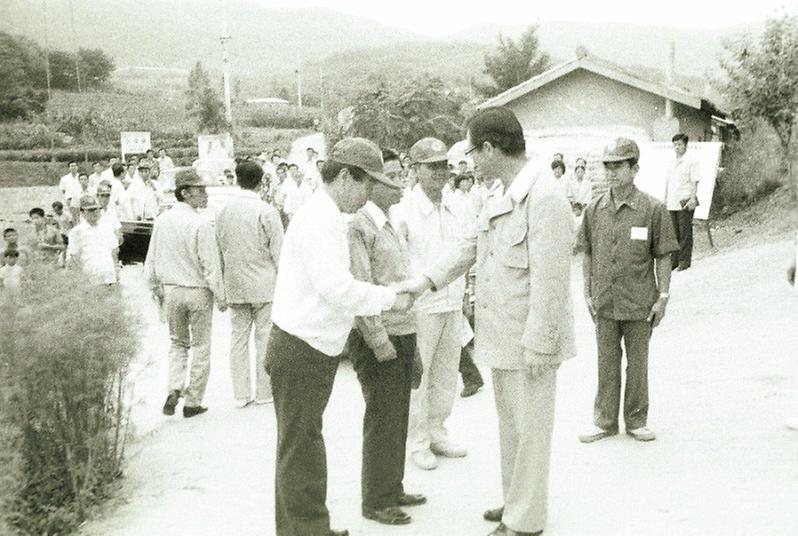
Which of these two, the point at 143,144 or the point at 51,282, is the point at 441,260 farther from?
the point at 143,144

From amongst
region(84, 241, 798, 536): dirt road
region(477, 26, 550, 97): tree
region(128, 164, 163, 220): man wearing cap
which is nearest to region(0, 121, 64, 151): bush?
region(477, 26, 550, 97): tree

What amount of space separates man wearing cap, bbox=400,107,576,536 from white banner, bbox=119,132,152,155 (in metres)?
26.1

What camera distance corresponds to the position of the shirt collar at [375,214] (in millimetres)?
5340

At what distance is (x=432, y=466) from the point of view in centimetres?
598

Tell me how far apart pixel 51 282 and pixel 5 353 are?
2.82ft

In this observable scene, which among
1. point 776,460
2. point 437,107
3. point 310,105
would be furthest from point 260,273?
point 310,105

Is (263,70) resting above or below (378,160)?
above

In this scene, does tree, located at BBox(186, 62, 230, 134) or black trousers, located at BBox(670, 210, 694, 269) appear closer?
black trousers, located at BBox(670, 210, 694, 269)

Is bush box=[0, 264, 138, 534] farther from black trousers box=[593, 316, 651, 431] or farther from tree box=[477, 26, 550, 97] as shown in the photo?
tree box=[477, 26, 550, 97]

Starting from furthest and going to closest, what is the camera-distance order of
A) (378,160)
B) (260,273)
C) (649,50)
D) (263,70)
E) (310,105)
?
(649,50) → (263,70) → (310,105) → (260,273) → (378,160)

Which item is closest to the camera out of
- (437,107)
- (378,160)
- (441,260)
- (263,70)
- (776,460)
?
(378,160)

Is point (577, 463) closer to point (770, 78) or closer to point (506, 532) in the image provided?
point (506, 532)

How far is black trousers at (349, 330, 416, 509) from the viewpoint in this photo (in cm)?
514

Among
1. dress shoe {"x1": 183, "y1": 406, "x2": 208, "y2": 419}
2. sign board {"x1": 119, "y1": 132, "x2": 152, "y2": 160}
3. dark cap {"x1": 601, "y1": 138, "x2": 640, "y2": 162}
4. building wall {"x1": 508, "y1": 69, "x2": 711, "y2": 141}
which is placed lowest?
dress shoe {"x1": 183, "y1": 406, "x2": 208, "y2": 419}
